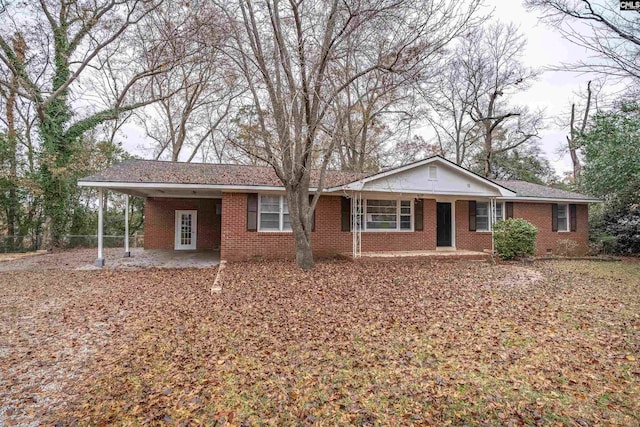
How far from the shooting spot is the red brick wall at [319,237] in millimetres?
10891

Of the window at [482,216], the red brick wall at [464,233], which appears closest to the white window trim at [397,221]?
the red brick wall at [464,233]

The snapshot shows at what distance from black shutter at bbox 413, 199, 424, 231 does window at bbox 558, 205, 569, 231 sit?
7.27 metres

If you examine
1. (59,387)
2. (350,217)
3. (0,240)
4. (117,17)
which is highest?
(117,17)

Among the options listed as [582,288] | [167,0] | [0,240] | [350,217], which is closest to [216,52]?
[167,0]

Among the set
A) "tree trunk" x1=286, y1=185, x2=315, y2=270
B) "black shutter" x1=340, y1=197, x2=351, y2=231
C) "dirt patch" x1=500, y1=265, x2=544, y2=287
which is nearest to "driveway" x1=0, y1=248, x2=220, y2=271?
"tree trunk" x1=286, y1=185, x2=315, y2=270

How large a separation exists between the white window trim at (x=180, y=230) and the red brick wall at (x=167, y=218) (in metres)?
0.09

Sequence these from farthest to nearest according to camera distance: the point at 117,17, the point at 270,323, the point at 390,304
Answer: the point at 117,17
the point at 390,304
the point at 270,323

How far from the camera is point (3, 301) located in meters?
6.41

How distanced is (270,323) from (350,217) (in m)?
7.46

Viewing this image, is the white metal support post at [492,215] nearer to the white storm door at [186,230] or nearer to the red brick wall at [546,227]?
the red brick wall at [546,227]

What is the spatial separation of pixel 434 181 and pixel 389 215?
2.12 m

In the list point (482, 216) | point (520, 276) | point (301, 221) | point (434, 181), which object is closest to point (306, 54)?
point (301, 221)

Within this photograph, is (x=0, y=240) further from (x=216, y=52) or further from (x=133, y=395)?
(x=133, y=395)

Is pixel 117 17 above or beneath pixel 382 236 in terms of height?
above
